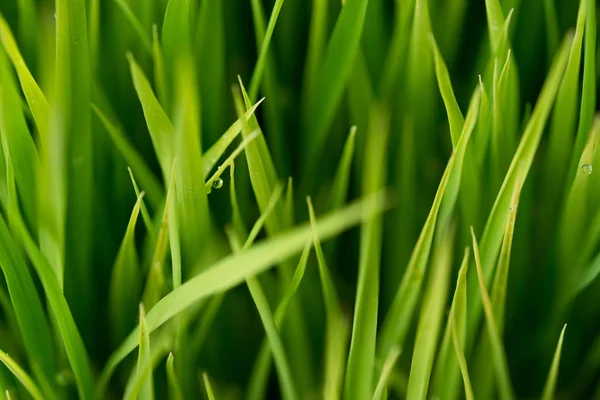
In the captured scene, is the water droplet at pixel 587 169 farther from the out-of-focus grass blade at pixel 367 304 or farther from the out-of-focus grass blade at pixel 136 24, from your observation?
the out-of-focus grass blade at pixel 136 24

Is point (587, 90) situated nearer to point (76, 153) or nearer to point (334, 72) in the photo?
point (334, 72)

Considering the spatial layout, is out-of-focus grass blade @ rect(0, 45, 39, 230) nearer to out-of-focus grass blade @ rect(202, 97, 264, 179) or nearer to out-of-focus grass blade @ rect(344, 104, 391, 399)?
out-of-focus grass blade @ rect(202, 97, 264, 179)

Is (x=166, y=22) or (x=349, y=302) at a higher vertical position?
(x=166, y=22)

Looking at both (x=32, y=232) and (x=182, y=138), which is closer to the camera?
(x=182, y=138)

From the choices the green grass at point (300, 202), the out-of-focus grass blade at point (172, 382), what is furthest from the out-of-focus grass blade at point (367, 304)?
the out-of-focus grass blade at point (172, 382)

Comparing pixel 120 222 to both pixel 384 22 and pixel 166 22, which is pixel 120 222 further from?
pixel 384 22

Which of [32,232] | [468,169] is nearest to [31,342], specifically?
[32,232]

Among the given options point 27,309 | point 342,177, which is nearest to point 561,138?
point 342,177
